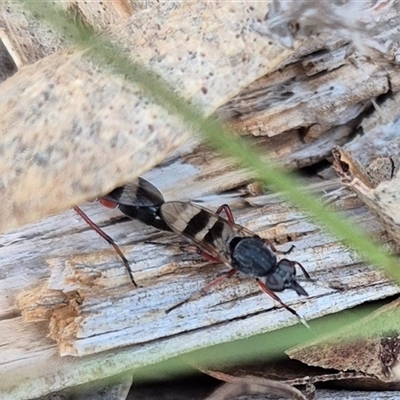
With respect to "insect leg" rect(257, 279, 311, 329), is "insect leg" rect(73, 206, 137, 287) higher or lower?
higher

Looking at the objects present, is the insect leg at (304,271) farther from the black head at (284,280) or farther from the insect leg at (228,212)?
the insect leg at (228,212)

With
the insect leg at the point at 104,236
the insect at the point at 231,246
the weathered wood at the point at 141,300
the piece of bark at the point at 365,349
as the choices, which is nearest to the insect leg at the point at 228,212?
the insect at the point at 231,246

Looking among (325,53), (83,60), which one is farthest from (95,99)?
(325,53)

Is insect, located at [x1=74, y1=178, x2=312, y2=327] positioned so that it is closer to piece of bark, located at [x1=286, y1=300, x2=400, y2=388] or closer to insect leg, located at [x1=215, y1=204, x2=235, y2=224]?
insect leg, located at [x1=215, y1=204, x2=235, y2=224]

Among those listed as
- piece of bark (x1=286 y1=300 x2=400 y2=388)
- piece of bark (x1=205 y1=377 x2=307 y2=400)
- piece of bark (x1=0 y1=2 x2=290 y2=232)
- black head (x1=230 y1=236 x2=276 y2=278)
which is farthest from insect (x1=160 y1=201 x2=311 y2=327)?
piece of bark (x1=0 y1=2 x2=290 y2=232)

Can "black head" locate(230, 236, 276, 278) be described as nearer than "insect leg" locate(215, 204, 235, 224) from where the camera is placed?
Yes

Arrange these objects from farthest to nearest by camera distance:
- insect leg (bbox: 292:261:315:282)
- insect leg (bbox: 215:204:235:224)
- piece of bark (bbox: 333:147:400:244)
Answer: insect leg (bbox: 215:204:235:224) → insect leg (bbox: 292:261:315:282) → piece of bark (bbox: 333:147:400:244)

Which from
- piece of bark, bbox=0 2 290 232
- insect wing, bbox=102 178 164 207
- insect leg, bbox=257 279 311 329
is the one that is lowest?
insect leg, bbox=257 279 311 329
